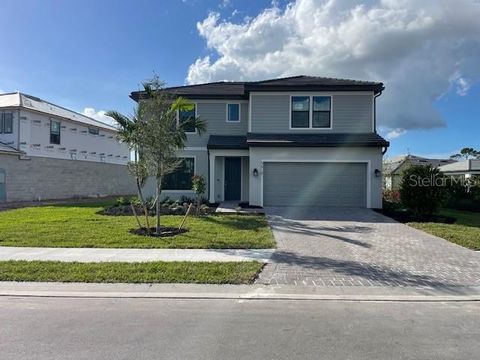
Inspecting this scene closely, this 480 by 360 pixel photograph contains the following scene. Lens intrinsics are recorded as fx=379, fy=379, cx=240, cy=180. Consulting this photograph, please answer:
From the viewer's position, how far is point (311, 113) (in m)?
19.0

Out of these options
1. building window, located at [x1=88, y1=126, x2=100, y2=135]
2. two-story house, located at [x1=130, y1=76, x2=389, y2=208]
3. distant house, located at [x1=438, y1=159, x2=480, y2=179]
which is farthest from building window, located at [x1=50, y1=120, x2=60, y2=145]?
distant house, located at [x1=438, y1=159, x2=480, y2=179]

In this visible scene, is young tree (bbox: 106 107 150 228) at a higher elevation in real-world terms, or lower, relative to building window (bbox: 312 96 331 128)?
lower

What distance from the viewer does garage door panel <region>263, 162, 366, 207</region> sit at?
17.7 m

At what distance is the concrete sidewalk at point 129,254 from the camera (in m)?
7.89

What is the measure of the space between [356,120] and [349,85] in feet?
5.74

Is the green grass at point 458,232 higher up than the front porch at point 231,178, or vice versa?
the front porch at point 231,178

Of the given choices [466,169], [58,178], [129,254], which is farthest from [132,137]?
[466,169]

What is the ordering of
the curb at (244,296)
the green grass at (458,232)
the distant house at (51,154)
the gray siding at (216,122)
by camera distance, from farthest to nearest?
the distant house at (51,154) < the gray siding at (216,122) < the green grass at (458,232) < the curb at (244,296)

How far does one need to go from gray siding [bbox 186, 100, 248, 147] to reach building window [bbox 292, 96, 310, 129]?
278 cm

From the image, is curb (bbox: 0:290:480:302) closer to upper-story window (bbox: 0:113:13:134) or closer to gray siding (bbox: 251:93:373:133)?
gray siding (bbox: 251:93:373:133)

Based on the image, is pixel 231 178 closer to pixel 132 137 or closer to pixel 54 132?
pixel 132 137

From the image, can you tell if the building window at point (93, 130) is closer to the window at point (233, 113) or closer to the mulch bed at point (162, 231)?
the window at point (233, 113)

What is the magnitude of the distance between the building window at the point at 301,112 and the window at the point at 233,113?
315 centimetres

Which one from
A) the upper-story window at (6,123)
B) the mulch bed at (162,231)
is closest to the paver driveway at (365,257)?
the mulch bed at (162,231)
